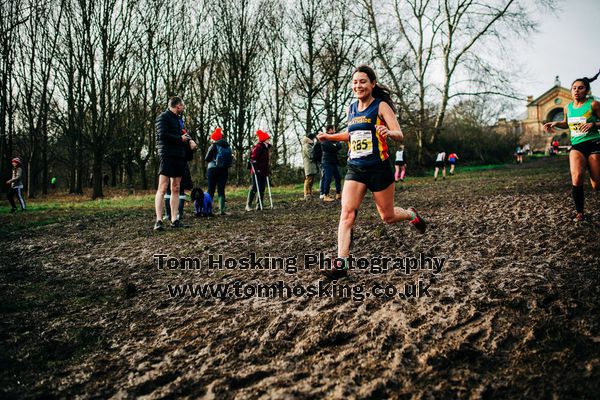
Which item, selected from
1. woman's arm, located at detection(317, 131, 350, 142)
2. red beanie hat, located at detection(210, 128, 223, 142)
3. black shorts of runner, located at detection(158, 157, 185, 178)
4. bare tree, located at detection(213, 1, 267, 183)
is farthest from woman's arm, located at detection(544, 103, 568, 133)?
bare tree, located at detection(213, 1, 267, 183)

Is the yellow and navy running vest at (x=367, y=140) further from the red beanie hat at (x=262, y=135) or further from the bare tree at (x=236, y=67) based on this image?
the bare tree at (x=236, y=67)

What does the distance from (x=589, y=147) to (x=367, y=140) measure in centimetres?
405

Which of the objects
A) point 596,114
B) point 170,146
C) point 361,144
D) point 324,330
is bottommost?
point 324,330

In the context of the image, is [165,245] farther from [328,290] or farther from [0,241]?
[0,241]

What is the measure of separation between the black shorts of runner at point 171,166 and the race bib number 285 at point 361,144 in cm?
407

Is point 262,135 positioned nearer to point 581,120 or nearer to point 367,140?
point 367,140

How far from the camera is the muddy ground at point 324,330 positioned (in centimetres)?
197

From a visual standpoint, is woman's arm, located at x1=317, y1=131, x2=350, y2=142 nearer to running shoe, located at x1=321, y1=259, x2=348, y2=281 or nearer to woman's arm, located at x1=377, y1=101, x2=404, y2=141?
woman's arm, located at x1=377, y1=101, x2=404, y2=141

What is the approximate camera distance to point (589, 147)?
557 cm

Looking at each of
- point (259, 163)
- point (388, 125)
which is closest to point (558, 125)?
point (388, 125)

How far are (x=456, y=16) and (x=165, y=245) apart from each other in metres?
26.7

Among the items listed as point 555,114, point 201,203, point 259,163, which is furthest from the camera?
point 555,114

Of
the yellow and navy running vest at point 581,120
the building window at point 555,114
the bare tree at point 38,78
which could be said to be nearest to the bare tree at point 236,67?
the bare tree at point 38,78

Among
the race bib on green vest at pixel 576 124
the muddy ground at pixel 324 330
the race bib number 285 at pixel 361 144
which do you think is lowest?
the muddy ground at pixel 324 330
